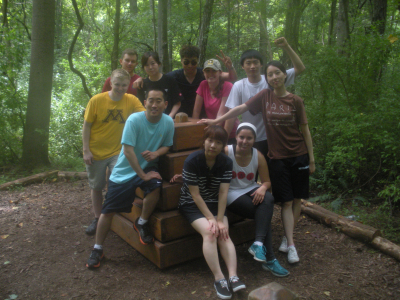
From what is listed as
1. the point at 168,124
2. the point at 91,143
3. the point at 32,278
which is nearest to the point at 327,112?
the point at 168,124

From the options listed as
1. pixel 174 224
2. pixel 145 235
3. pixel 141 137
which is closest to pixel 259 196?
pixel 174 224

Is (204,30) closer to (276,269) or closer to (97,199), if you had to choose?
(97,199)

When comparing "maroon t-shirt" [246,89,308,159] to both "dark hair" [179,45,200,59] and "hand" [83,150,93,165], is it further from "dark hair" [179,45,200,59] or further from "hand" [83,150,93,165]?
"hand" [83,150,93,165]

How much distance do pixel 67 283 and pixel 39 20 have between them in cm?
565

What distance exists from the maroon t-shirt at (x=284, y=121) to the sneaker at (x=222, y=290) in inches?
52.1

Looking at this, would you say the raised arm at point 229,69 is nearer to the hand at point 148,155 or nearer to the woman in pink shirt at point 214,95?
the woman in pink shirt at point 214,95

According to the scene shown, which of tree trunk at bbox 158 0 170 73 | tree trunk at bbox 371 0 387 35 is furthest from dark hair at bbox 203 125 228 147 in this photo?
tree trunk at bbox 158 0 170 73

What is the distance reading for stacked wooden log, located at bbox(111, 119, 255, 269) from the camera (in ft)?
10.2

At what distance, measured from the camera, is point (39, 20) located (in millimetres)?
6488

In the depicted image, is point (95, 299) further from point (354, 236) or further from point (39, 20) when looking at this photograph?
point (39, 20)

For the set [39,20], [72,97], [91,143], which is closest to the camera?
[91,143]

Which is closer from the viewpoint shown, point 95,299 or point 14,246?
point 95,299

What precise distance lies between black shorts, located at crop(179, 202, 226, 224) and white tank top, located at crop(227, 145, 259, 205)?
0.63ft

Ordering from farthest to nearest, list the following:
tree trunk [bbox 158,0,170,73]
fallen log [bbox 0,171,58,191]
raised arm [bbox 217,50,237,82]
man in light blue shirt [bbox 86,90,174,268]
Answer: tree trunk [bbox 158,0,170,73] → fallen log [bbox 0,171,58,191] → raised arm [bbox 217,50,237,82] → man in light blue shirt [bbox 86,90,174,268]
